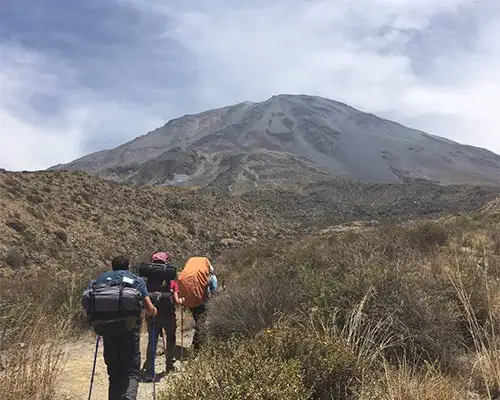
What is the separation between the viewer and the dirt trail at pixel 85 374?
5980 millimetres

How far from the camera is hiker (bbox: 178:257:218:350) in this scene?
7520 mm

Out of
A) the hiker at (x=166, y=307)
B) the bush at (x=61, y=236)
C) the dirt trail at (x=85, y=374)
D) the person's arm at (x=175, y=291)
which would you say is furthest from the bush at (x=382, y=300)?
the bush at (x=61, y=236)

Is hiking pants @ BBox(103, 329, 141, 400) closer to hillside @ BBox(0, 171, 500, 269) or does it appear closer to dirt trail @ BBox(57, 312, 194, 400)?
dirt trail @ BBox(57, 312, 194, 400)

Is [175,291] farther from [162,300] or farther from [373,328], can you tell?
[373,328]

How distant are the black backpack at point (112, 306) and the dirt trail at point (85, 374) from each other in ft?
2.32

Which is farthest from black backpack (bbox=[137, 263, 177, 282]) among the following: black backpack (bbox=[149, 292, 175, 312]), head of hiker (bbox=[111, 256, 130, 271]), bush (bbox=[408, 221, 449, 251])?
bush (bbox=[408, 221, 449, 251])

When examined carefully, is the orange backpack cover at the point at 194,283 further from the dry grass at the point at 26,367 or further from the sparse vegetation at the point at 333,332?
the dry grass at the point at 26,367

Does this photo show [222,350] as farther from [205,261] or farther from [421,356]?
[205,261]

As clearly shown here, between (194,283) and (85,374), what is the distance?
1.87 metres

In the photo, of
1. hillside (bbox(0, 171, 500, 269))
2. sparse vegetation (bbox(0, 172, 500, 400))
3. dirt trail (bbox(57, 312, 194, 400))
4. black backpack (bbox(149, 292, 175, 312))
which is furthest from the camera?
hillside (bbox(0, 171, 500, 269))

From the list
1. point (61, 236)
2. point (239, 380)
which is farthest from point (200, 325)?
point (61, 236)

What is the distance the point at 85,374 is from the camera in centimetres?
677

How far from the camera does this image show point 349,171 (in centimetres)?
17450

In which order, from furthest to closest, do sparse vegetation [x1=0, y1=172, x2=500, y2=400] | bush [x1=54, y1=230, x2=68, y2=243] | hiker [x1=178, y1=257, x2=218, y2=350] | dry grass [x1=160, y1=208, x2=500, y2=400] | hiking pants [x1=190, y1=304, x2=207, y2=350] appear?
bush [x1=54, y1=230, x2=68, y2=243] → hiker [x1=178, y1=257, x2=218, y2=350] → hiking pants [x1=190, y1=304, x2=207, y2=350] → dry grass [x1=160, y1=208, x2=500, y2=400] → sparse vegetation [x1=0, y1=172, x2=500, y2=400]
